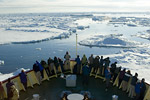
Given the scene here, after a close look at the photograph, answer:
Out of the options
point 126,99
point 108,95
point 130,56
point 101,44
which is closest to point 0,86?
point 108,95

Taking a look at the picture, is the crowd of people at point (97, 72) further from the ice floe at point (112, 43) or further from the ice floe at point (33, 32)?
the ice floe at point (33, 32)

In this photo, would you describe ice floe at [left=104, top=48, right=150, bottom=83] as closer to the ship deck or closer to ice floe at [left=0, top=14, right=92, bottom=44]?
the ship deck

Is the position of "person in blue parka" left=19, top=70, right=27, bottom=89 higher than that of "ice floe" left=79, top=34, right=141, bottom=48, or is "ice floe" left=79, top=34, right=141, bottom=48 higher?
"person in blue parka" left=19, top=70, right=27, bottom=89

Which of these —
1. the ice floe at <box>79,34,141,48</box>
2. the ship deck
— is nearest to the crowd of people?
the ship deck

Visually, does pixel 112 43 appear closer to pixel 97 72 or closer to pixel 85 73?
pixel 97 72

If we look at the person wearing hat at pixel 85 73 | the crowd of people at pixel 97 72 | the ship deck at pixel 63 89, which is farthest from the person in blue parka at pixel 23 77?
the person wearing hat at pixel 85 73

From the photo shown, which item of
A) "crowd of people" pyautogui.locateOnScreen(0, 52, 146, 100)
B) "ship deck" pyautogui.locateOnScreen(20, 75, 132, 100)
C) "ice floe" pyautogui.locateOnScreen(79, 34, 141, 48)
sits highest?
"crowd of people" pyautogui.locateOnScreen(0, 52, 146, 100)

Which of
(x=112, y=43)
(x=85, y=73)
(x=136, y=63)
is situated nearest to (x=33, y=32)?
(x=112, y=43)

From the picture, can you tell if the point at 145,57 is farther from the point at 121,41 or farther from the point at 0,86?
the point at 0,86
